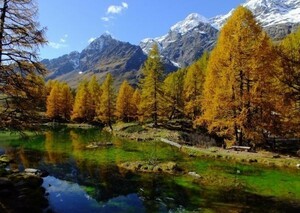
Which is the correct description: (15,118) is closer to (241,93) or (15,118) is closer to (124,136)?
(241,93)

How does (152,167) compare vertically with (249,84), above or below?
below

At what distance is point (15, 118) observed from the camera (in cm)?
2205

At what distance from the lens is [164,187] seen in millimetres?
25781

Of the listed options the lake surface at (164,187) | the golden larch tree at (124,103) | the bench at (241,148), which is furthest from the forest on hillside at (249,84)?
the golden larch tree at (124,103)

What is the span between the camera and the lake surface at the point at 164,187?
21.7 m

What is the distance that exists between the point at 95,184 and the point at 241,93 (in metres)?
19.2

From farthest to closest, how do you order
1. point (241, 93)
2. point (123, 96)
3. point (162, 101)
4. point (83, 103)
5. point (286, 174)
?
point (83, 103) < point (123, 96) < point (162, 101) < point (241, 93) < point (286, 174)

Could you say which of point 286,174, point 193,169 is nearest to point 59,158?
point 193,169

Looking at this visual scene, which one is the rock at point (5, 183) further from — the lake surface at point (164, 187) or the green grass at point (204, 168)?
the green grass at point (204, 168)

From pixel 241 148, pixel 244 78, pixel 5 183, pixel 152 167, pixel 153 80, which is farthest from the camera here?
pixel 153 80

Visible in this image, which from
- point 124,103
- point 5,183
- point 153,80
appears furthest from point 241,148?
point 124,103

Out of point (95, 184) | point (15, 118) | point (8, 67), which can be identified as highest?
point (8, 67)

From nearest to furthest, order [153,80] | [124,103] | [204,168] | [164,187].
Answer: [164,187]
[204,168]
[153,80]
[124,103]

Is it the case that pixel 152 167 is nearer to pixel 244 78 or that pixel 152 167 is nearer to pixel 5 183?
pixel 5 183
